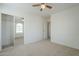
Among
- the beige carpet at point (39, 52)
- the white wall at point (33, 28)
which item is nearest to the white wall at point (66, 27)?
the beige carpet at point (39, 52)

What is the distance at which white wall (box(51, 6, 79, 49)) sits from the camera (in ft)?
13.1

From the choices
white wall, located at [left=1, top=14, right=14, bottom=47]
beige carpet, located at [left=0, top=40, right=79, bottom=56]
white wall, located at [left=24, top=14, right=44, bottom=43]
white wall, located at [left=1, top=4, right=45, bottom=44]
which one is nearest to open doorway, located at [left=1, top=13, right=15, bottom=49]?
white wall, located at [left=1, top=14, right=14, bottom=47]

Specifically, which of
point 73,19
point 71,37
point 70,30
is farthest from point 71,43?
point 73,19

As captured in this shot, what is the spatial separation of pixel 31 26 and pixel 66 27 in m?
2.27

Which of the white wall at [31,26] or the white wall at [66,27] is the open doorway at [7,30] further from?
the white wall at [66,27]

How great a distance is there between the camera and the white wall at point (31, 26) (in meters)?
4.72

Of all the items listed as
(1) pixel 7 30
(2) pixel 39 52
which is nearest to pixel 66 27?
(2) pixel 39 52

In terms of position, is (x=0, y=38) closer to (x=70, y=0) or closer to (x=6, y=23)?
(x=6, y=23)

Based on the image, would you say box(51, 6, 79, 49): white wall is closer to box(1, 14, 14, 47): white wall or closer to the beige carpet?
the beige carpet

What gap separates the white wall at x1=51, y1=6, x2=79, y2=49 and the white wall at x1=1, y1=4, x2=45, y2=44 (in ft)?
4.06

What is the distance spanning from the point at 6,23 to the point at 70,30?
3373 millimetres

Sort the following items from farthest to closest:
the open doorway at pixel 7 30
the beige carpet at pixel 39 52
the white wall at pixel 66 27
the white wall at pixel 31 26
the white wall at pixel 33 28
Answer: the white wall at pixel 33 28
the white wall at pixel 31 26
the white wall at pixel 66 27
the open doorway at pixel 7 30
the beige carpet at pixel 39 52

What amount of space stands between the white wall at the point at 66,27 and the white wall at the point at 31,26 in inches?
48.7

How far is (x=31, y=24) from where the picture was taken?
5453mm
